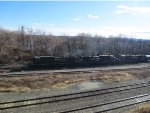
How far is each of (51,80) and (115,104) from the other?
9.91 meters

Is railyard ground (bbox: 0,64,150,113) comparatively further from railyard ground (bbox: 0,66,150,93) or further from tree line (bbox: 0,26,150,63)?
tree line (bbox: 0,26,150,63)

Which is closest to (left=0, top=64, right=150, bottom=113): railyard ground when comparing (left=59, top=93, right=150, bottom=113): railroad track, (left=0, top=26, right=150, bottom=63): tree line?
(left=59, top=93, right=150, bottom=113): railroad track

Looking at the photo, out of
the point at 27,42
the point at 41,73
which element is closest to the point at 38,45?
the point at 27,42

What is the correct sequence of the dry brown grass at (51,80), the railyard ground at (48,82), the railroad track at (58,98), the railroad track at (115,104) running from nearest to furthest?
the railroad track at (115,104), the railroad track at (58,98), the railyard ground at (48,82), the dry brown grass at (51,80)

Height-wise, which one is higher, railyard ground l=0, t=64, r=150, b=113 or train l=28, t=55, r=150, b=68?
train l=28, t=55, r=150, b=68

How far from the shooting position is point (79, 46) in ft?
298

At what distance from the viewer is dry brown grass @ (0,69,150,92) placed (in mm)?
25047

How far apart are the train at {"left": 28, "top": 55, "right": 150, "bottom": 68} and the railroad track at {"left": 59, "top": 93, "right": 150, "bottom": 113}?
672 inches

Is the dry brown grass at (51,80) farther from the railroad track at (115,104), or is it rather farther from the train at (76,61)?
the railroad track at (115,104)

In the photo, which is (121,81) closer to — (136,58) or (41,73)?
(41,73)

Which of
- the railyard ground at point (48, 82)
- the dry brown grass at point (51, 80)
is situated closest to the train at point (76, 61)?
the railyard ground at point (48, 82)

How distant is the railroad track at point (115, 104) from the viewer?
18.4 metres

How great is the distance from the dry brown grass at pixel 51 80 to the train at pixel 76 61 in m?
6.00

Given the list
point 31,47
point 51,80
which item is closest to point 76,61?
point 51,80
